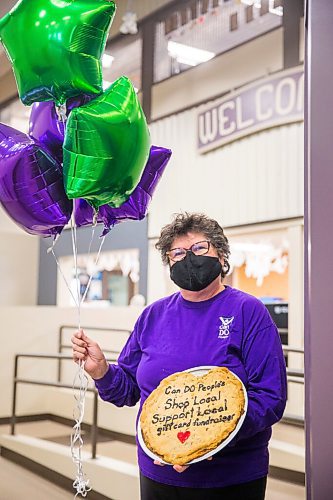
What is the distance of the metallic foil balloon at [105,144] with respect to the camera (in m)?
1.54

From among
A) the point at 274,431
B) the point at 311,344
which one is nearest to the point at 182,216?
the point at 311,344

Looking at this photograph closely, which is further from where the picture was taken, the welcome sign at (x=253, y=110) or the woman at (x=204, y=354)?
the welcome sign at (x=253, y=110)

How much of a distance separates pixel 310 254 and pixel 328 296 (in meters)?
0.10

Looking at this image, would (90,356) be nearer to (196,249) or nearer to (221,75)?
(196,249)

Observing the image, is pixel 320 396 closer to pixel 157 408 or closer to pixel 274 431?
pixel 157 408

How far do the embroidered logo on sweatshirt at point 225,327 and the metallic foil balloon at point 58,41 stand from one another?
0.76 m

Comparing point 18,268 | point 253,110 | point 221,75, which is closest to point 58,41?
point 253,110

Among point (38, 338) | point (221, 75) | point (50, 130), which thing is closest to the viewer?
point (50, 130)

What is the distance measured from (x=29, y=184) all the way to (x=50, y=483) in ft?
9.81

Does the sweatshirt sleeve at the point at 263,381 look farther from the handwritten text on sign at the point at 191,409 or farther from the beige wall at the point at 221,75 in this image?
the beige wall at the point at 221,75

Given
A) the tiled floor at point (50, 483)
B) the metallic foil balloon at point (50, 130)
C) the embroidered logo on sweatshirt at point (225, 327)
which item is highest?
the metallic foil balloon at point (50, 130)

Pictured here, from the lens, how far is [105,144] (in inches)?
61.2

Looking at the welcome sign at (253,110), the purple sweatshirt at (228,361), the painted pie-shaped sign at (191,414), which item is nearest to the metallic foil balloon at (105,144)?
the purple sweatshirt at (228,361)

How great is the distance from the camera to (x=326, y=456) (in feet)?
3.89
